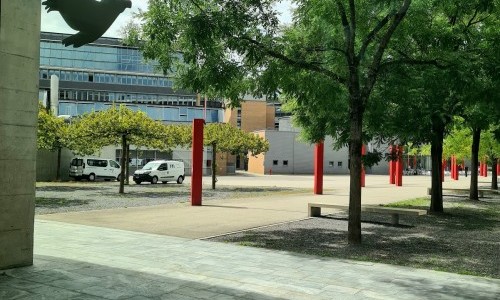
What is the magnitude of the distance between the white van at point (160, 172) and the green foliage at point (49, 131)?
554cm

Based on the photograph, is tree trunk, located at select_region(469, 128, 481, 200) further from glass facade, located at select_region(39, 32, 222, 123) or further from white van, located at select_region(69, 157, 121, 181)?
glass facade, located at select_region(39, 32, 222, 123)

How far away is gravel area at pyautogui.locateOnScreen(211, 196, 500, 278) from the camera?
324 inches

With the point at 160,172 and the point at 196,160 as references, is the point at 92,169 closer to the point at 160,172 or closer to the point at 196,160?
the point at 160,172

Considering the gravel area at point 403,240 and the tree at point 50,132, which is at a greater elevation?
the tree at point 50,132

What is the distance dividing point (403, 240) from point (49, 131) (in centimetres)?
2317

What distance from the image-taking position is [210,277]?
6426mm

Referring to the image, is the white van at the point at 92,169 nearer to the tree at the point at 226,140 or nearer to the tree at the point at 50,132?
the tree at the point at 50,132

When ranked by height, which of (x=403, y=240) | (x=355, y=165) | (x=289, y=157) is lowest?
(x=403, y=240)

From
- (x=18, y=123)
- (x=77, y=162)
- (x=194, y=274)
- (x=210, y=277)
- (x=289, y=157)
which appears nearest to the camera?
(x=18, y=123)

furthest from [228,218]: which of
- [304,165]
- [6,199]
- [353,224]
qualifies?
[304,165]

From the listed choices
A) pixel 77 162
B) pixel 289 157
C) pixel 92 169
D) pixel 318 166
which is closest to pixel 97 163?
pixel 92 169

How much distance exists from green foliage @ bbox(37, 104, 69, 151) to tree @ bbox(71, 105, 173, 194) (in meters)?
1.60

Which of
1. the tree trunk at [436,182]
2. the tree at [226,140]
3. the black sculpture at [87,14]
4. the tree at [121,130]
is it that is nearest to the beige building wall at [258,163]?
the tree at [226,140]

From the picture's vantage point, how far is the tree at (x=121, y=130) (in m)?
24.6
